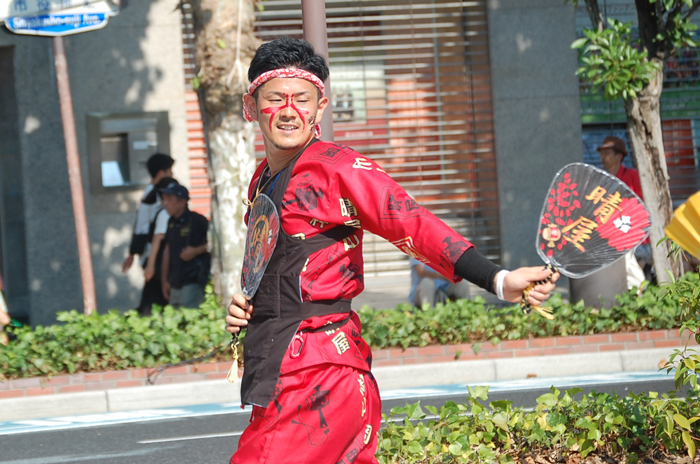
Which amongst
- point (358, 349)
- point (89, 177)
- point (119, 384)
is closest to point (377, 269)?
point (89, 177)

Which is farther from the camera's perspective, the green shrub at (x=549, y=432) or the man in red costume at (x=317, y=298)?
the green shrub at (x=549, y=432)

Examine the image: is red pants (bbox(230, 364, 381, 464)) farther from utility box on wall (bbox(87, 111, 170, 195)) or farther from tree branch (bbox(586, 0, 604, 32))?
utility box on wall (bbox(87, 111, 170, 195))

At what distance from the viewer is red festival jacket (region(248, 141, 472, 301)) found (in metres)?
2.32

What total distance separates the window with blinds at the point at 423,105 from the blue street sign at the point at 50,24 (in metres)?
5.26

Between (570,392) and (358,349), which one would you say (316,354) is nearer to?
(358,349)

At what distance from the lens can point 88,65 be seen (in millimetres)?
12320

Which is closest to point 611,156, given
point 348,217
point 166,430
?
point 166,430

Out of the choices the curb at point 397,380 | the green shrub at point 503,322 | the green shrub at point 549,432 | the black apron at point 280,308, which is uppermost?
the black apron at point 280,308

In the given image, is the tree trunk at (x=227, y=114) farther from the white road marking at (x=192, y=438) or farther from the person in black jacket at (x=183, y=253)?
the white road marking at (x=192, y=438)

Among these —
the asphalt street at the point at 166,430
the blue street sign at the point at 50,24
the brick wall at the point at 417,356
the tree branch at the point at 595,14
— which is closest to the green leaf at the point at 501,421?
the asphalt street at the point at 166,430

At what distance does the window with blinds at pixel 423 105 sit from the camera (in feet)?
42.8

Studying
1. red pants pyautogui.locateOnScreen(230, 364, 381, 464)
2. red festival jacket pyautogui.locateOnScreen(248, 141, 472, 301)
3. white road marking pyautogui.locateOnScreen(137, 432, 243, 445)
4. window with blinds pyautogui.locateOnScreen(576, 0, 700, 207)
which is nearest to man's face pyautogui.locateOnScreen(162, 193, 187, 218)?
white road marking pyautogui.locateOnScreen(137, 432, 243, 445)

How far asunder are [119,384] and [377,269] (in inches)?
253

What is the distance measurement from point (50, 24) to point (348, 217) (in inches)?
252
